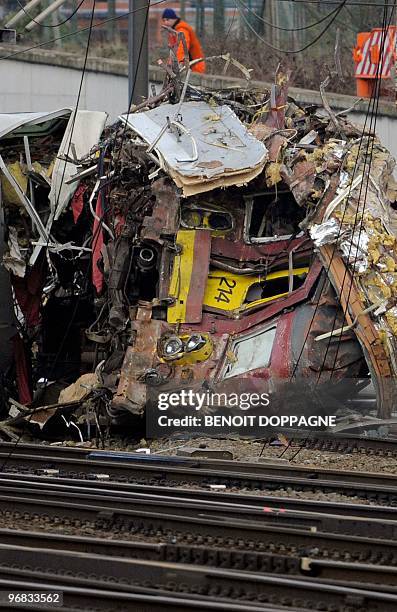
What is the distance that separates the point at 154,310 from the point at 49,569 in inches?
289

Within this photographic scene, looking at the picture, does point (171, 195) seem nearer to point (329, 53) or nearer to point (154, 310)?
point (154, 310)

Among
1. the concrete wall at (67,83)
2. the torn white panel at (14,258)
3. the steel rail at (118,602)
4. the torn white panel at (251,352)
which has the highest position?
the steel rail at (118,602)

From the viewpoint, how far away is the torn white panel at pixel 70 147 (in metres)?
16.3

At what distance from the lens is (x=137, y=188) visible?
15781 millimetres

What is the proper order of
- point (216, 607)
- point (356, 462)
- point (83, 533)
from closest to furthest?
point (216, 607) → point (83, 533) → point (356, 462)

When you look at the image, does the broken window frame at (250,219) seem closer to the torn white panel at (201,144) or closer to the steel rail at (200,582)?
the torn white panel at (201,144)

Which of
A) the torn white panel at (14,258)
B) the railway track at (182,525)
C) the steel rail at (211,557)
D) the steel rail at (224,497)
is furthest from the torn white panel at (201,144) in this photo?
the steel rail at (211,557)

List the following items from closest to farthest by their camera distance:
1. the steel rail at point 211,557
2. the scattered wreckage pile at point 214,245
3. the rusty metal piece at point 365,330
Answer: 1. the steel rail at point 211,557
2. the rusty metal piece at point 365,330
3. the scattered wreckage pile at point 214,245

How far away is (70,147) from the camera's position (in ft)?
54.3

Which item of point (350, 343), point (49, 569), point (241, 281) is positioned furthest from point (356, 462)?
point (49, 569)

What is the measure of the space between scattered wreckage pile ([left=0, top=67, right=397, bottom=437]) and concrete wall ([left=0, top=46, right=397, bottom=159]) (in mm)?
10905

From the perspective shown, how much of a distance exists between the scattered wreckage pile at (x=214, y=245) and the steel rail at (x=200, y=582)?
22.2ft

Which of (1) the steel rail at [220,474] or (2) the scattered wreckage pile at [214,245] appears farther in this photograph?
(2) the scattered wreckage pile at [214,245]

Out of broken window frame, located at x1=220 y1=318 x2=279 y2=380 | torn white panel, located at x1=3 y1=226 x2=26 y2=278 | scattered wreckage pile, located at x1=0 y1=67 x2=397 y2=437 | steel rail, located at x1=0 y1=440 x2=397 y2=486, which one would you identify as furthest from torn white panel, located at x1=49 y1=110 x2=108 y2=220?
steel rail, located at x1=0 y1=440 x2=397 y2=486
